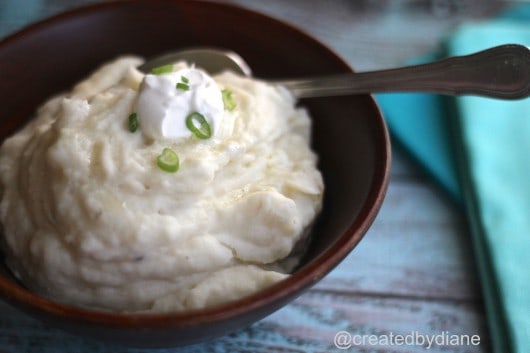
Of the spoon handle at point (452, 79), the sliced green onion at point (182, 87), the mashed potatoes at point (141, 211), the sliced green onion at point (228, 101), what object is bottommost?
the mashed potatoes at point (141, 211)

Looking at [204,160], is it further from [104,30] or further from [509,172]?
[509,172]

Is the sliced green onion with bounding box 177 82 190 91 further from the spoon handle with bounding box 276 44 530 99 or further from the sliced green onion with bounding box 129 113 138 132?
the spoon handle with bounding box 276 44 530 99

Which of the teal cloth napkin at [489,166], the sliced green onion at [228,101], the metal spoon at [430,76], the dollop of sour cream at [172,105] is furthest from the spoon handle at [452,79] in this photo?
the teal cloth napkin at [489,166]

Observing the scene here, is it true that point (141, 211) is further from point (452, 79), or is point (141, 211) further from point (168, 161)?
point (452, 79)

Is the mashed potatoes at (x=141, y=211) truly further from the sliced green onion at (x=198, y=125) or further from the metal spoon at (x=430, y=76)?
the metal spoon at (x=430, y=76)

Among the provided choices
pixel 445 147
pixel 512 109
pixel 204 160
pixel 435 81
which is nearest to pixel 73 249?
pixel 204 160

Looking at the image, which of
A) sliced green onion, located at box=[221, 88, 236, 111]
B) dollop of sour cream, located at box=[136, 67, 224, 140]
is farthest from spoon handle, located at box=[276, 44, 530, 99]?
dollop of sour cream, located at box=[136, 67, 224, 140]
